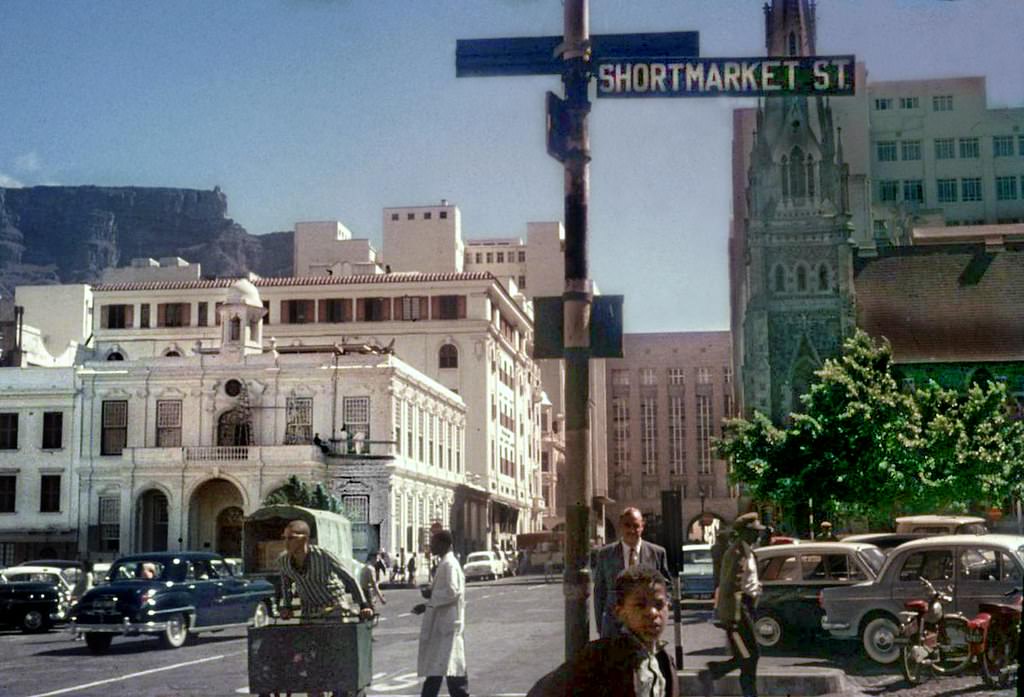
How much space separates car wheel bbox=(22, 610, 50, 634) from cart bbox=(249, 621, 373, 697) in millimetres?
19854

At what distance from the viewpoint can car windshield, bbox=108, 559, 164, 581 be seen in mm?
23109

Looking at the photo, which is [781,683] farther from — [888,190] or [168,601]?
[888,190]

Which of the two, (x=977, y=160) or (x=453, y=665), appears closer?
(x=453, y=665)

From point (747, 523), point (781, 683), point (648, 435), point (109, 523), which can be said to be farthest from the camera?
point (648, 435)

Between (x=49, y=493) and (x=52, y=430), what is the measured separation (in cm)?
270

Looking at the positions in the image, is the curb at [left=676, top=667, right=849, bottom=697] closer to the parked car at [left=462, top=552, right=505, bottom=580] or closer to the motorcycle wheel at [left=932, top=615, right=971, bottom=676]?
the motorcycle wheel at [left=932, top=615, right=971, bottom=676]

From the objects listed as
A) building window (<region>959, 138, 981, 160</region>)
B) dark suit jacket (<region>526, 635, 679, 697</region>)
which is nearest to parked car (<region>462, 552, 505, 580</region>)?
dark suit jacket (<region>526, 635, 679, 697</region>)

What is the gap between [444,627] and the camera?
11156 mm

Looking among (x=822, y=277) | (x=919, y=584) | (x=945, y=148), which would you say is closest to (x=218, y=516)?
(x=822, y=277)

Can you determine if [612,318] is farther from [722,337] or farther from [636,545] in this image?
[722,337]

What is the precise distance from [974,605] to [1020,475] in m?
27.7

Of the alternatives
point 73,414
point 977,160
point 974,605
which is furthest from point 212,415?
point 977,160

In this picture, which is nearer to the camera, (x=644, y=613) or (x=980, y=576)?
(x=644, y=613)

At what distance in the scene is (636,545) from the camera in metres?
10.1
